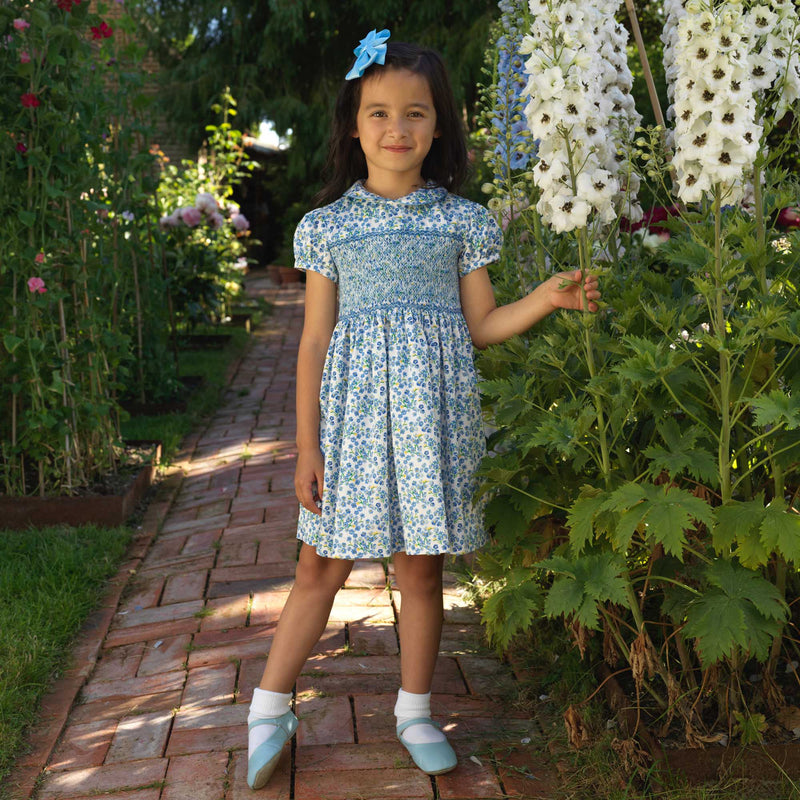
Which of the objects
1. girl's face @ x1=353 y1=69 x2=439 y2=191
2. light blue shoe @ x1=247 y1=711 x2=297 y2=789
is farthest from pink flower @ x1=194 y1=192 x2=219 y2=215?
light blue shoe @ x1=247 y1=711 x2=297 y2=789

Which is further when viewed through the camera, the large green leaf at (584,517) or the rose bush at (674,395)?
the large green leaf at (584,517)

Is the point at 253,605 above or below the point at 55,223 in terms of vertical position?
below

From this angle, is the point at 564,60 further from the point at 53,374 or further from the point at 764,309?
the point at 53,374

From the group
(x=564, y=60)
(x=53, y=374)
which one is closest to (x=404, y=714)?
(x=564, y=60)

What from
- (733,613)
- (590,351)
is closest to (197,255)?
(590,351)

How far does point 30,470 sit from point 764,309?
3.39 meters

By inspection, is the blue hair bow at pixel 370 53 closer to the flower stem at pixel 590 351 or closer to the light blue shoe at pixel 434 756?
the flower stem at pixel 590 351

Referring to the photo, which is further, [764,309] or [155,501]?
[155,501]

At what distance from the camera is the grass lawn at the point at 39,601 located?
101 inches

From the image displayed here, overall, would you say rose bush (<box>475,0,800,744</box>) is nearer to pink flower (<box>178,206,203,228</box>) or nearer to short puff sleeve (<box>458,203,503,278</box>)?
short puff sleeve (<box>458,203,503,278</box>)

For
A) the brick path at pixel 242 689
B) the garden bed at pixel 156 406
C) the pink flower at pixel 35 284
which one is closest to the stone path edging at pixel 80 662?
the brick path at pixel 242 689

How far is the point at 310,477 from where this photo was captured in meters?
2.22

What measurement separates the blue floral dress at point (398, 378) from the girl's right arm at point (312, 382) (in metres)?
0.02

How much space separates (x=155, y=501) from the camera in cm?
436
